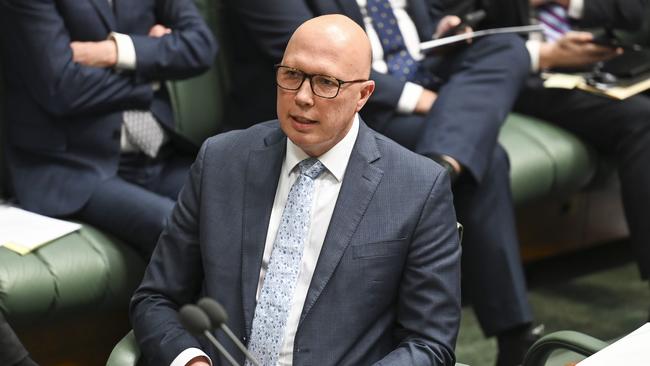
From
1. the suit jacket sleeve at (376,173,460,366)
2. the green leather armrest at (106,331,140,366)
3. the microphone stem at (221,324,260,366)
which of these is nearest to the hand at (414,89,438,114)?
the suit jacket sleeve at (376,173,460,366)

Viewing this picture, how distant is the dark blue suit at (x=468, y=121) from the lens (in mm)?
3189

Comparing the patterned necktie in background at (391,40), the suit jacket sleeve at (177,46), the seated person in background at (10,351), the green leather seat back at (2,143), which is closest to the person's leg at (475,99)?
the patterned necktie in background at (391,40)

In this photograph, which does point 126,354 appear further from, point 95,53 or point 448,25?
point 448,25

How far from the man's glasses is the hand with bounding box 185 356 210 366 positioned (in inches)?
21.6

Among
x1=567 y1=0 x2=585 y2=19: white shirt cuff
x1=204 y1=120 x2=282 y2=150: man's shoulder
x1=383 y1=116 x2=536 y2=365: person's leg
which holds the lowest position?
x1=383 y1=116 x2=536 y2=365: person's leg

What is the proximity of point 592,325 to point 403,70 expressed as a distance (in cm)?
102

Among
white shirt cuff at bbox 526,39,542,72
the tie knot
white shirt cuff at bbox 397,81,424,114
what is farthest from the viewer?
white shirt cuff at bbox 526,39,542,72

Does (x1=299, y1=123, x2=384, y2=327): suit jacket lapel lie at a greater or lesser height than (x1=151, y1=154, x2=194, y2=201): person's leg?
greater

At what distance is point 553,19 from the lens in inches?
157

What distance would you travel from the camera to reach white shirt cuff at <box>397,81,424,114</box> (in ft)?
10.9

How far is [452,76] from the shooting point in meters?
3.40

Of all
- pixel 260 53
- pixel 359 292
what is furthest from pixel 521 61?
pixel 359 292

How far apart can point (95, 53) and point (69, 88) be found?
14 cm

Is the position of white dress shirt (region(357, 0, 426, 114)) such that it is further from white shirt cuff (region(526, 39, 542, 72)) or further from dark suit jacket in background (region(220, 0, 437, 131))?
white shirt cuff (region(526, 39, 542, 72))
